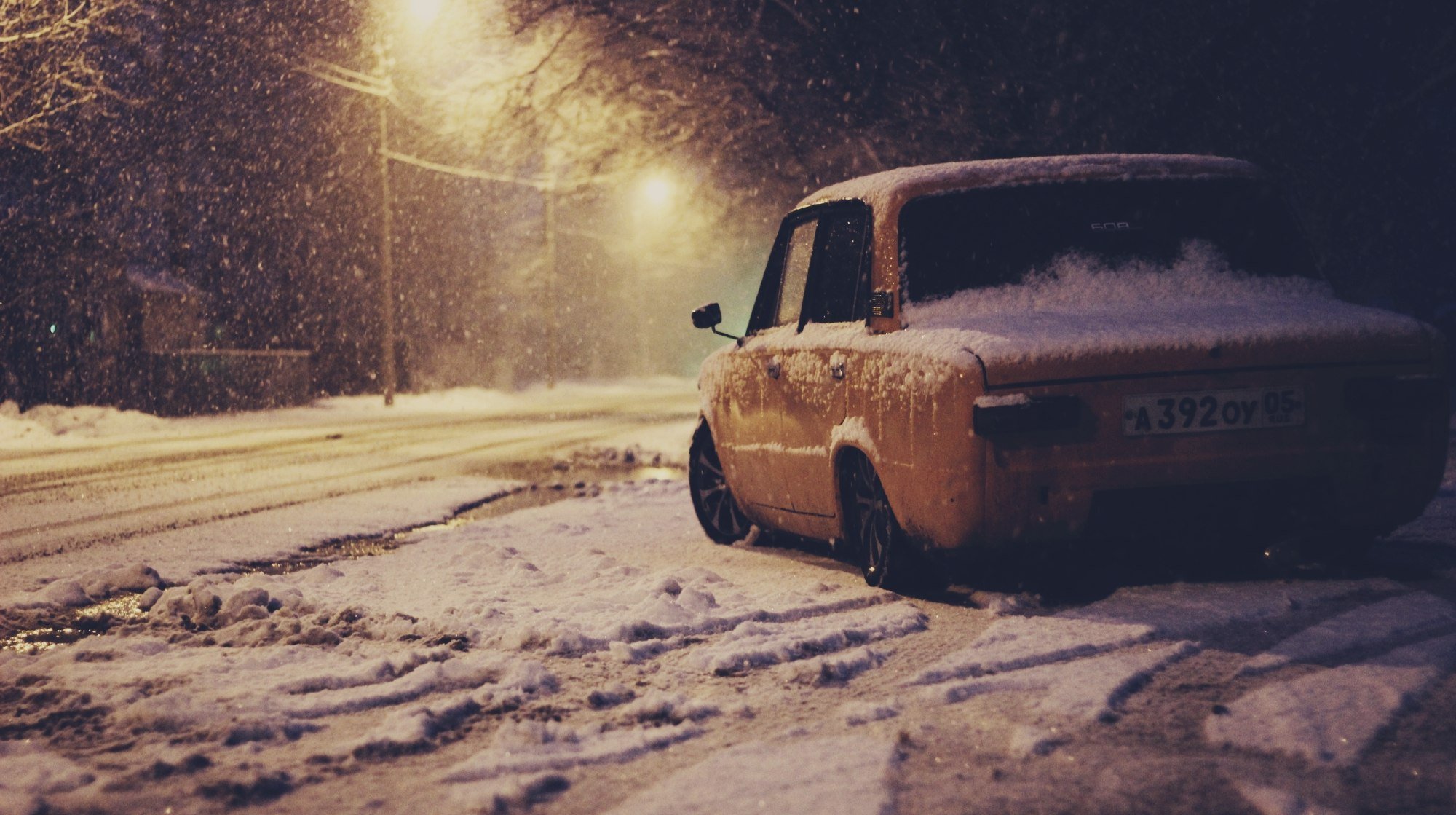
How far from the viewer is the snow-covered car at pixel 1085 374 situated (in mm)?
5160

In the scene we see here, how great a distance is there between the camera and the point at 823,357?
247 inches

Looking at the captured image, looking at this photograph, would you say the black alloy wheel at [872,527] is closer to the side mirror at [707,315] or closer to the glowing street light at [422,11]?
the side mirror at [707,315]

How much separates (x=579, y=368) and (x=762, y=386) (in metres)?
55.3

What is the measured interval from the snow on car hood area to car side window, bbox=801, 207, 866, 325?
563 mm

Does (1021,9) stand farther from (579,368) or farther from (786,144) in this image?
(579,368)

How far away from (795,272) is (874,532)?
163 cm

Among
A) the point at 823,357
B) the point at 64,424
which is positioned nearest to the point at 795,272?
the point at 823,357

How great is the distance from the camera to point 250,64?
36.7 meters

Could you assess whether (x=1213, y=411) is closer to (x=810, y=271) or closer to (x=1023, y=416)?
(x=1023, y=416)

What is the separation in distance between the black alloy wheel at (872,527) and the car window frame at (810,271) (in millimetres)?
646

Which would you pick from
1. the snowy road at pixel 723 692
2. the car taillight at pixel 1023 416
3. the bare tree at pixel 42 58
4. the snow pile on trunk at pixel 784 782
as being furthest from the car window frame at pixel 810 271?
the bare tree at pixel 42 58

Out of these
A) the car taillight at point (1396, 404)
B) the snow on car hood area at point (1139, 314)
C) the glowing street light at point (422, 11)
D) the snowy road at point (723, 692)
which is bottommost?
the snowy road at point (723, 692)

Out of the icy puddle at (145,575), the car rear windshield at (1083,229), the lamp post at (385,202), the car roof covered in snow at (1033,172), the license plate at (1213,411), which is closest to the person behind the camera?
the license plate at (1213,411)

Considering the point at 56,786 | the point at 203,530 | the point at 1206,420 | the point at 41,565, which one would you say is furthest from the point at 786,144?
the point at 56,786
